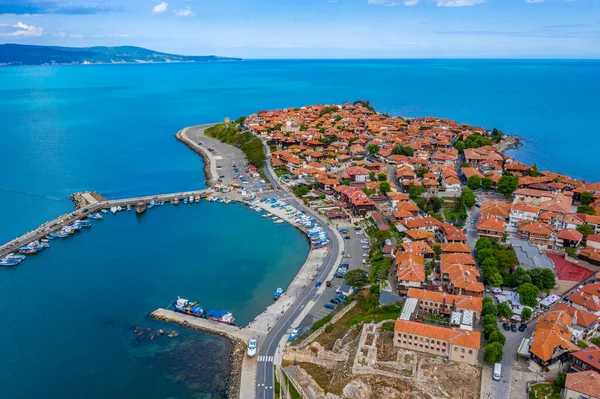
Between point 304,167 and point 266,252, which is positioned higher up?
point 304,167

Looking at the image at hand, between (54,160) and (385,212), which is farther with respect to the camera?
(54,160)

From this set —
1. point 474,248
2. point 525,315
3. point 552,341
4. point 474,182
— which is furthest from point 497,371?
point 474,182

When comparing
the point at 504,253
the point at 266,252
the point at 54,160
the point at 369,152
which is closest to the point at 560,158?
the point at 369,152

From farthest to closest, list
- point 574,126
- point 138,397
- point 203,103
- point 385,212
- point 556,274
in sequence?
point 203,103 < point 574,126 < point 385,212 < point 556,274 < point 138,397

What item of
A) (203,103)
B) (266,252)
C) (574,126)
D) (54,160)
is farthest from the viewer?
(203,103)

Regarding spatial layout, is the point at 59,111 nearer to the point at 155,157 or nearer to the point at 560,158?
the point at 155,157

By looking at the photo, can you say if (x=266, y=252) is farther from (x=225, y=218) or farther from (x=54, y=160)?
(x=54, y=160)

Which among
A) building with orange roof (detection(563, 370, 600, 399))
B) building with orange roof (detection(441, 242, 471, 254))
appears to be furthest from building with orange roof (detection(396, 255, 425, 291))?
building with orange roof (detection(563, 370, 600, 399))

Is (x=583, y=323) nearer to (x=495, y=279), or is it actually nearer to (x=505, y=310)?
(x=505, y=310)
